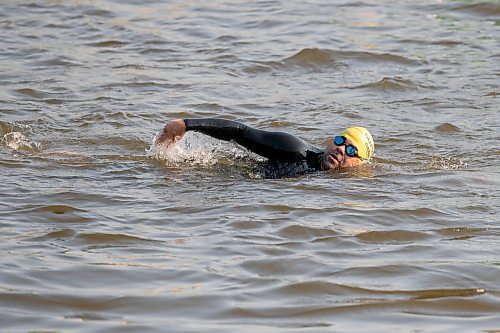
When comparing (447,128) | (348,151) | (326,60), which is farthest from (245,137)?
(326,60)

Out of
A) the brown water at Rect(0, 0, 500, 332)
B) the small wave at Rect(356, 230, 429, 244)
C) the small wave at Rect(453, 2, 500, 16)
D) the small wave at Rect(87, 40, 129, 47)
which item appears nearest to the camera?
the brown water at Rect(0, 0, 500, 332)

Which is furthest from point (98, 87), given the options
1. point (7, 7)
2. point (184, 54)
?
point (7, 7)

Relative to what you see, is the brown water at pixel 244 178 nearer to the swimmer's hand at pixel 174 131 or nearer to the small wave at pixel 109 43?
the small wave at pixel 109 43

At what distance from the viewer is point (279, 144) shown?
9.57 m

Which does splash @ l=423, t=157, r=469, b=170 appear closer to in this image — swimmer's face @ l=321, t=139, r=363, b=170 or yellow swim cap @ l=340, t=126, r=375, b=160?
yellow swim cap @ l=340, t=126, r=375, b=160

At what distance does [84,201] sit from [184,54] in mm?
7609

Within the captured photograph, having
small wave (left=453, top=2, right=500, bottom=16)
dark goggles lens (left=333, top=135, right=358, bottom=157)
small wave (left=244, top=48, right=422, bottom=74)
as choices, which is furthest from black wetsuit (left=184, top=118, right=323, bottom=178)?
small wave (left=453, top=2, right=500, bottom=16)

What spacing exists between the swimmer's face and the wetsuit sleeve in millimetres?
191

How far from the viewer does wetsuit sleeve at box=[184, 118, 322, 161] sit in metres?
9.47

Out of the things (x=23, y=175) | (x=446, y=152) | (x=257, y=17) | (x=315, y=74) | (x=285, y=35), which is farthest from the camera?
(x=257, y=17)

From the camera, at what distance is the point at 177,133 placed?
9.44 meters

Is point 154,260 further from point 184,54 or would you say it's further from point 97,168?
point 184,54

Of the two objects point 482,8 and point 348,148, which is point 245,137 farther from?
point 482,8

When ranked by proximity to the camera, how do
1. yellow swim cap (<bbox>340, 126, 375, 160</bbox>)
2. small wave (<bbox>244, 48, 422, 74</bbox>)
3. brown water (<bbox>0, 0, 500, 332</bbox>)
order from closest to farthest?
brown water (<bbox>0, 0, 500, 332</bbox>), yellow swim cap (<bbox>340, 126, 375, 160</bbox>), small wave (<bbox>244, 48, 422, 74</bbox>)
